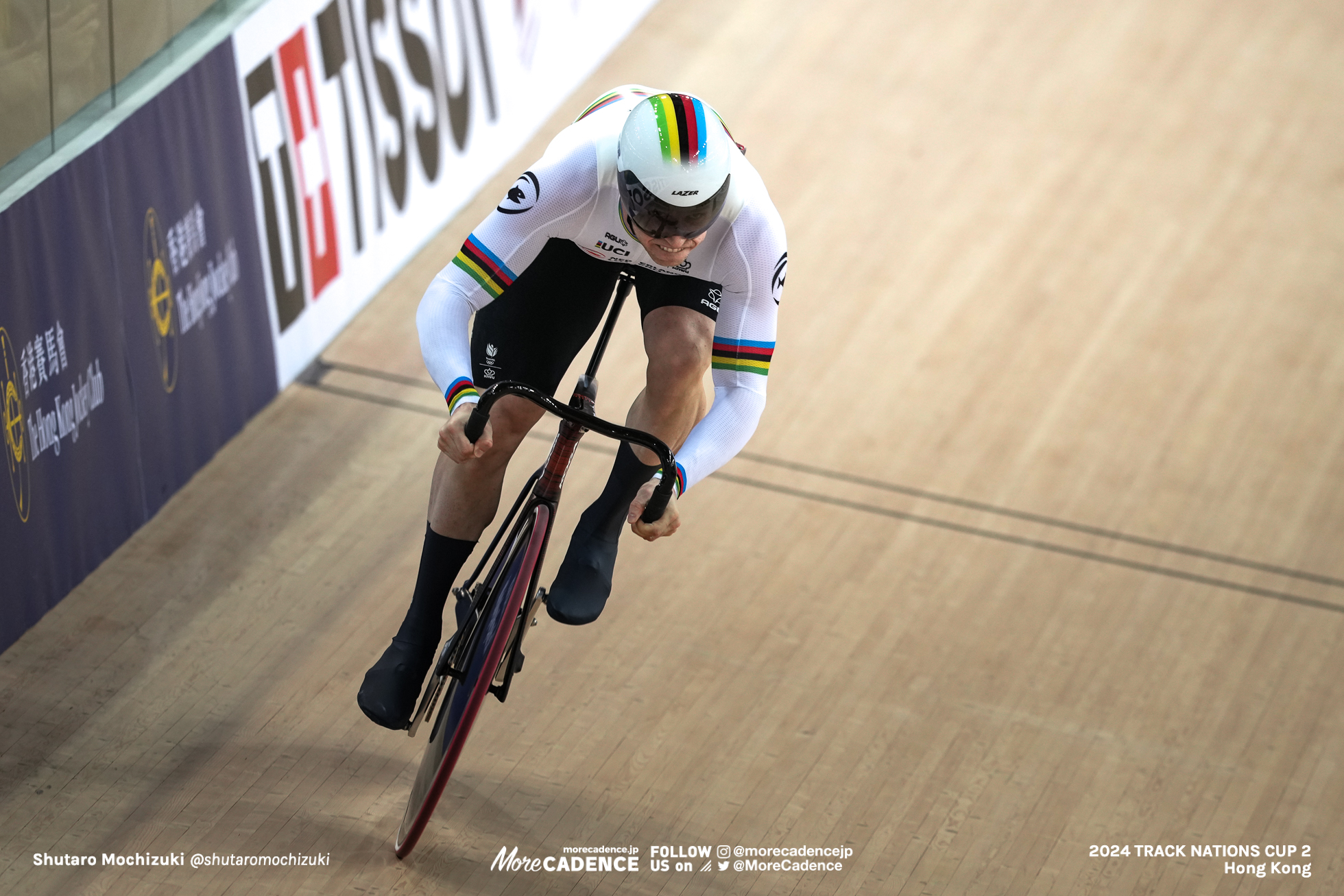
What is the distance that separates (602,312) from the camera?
10.1 ft

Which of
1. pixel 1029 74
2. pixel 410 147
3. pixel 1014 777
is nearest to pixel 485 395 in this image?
pixel 1014 777

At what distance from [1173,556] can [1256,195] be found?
237 cm

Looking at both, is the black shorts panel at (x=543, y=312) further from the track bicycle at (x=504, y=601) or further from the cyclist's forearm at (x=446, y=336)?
the cyclist's forearm at (x=446, y=336)

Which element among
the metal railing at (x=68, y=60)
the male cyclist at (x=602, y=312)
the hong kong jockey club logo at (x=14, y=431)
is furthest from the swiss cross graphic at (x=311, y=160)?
the male cyclist at (x=602, y=312)

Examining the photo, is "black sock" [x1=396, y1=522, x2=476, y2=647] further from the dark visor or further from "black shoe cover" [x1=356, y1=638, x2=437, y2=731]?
the dark visor

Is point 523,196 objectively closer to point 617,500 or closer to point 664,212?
point 664,212

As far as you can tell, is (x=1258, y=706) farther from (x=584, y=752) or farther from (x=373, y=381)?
(x=373, y=381)

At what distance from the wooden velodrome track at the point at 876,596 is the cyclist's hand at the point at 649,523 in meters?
0.93

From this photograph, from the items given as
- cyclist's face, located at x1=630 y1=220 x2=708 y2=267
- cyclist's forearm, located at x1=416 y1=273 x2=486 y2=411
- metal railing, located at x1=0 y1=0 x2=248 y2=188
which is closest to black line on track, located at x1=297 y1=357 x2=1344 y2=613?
metal railing, located at x1=0 y1=0 x2=248 y2=188

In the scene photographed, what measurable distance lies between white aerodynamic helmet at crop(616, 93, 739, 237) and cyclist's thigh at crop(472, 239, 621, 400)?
418mm

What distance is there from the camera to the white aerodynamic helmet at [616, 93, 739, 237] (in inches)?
99.0

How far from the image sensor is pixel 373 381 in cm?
486

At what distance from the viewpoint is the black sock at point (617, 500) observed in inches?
119

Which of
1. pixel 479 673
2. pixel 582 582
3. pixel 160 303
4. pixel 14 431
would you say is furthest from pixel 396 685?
pixel 160 303
